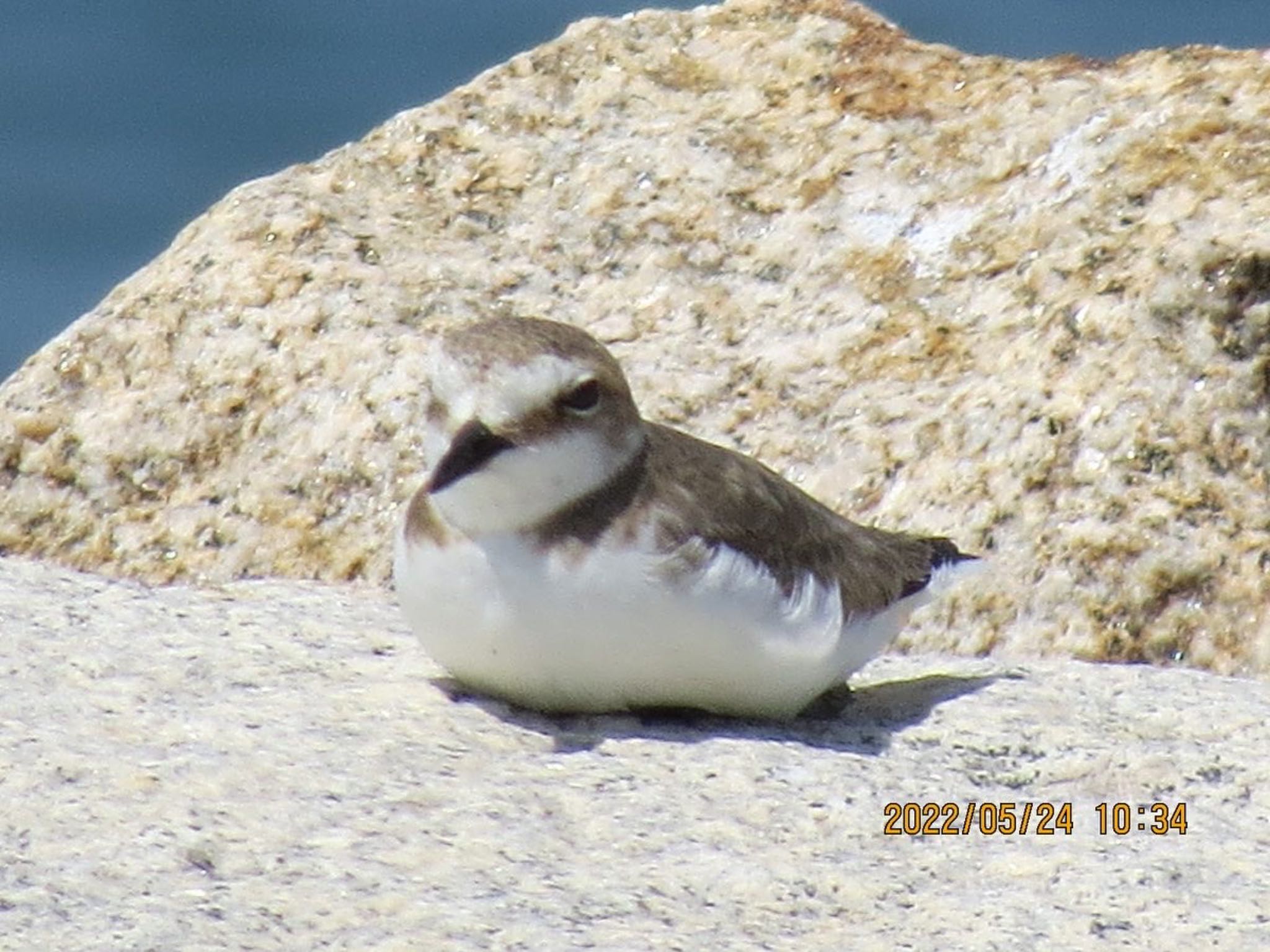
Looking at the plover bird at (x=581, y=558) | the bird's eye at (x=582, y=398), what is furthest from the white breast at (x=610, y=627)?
the bird's eye at (x=582, y=398)

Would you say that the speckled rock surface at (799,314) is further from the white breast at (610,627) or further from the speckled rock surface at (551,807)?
the white breast at (610,627)

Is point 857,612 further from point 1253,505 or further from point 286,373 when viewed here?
point 286,373

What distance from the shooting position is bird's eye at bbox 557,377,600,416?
6277 millimetres

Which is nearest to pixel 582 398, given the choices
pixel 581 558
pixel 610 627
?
pixel 581 558

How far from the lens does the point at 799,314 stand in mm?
9125

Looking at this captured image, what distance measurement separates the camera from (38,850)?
5.34 meters

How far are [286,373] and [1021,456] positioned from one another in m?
2.80

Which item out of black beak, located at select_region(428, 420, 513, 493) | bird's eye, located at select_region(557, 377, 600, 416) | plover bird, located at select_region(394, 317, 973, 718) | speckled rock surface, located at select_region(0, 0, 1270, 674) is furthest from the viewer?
speckled rock surface, located at select_region(0, 0, 1270, 674)

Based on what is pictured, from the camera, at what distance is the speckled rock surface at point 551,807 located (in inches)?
205

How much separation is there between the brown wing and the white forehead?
1.39 ft
